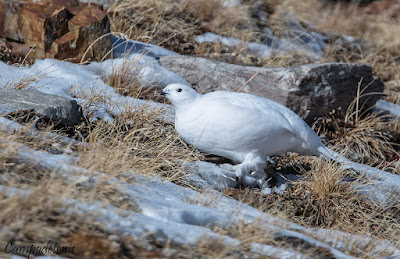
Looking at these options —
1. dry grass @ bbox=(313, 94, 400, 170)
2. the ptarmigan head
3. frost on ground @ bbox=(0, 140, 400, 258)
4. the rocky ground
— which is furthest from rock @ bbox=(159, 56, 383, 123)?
frost on ground @ bbox=(0, 140, 400, 258)

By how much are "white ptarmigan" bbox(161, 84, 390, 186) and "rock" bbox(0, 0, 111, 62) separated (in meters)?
1.59

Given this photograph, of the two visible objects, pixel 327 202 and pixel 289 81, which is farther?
pixel 289 81

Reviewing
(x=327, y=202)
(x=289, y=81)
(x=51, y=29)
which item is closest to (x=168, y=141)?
(x=327, y=202)

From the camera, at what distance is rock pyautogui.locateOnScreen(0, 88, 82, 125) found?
313cm

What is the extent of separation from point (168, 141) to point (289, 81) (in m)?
1.66

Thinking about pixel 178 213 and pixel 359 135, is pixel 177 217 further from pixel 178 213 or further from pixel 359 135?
pixel 359 135

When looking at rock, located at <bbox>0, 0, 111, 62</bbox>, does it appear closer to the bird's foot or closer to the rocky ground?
the rocky ground

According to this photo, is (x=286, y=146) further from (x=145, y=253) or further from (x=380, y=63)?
(x=380, y=63)

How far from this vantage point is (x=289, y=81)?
4.59m

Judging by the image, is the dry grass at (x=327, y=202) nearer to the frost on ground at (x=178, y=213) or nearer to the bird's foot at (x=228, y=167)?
the bird's foot at (x=228, y=167)

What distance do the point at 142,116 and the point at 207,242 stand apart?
6.19 ft

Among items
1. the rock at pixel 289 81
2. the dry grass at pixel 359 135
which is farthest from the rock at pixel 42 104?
the dry grass at pixel 359 135

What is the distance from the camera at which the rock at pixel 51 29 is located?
4570 mm

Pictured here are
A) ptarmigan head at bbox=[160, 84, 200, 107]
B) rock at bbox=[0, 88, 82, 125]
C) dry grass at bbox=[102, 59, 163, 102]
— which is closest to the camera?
rock at bbox=[0, 88, 82, 125]
